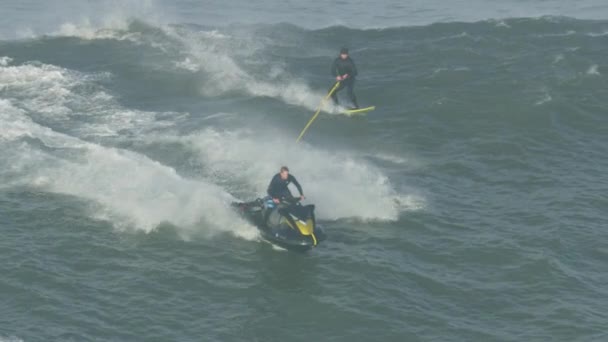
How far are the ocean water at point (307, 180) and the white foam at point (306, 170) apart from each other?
0.10 metres

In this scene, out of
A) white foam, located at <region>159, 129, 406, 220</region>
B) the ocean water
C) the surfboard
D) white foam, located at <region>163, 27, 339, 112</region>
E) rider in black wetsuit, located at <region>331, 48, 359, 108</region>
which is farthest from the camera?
white foam, located at <region>163, 27, 339, 112</region>

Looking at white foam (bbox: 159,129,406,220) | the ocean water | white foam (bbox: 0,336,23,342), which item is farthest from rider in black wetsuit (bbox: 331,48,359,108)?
white foam (bbox: 0,336,23,342)

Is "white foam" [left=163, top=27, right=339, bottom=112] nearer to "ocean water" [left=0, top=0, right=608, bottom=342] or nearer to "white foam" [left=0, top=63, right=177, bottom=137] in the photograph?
"ocean water" [left=0, top=0, right=608, bottom=342]

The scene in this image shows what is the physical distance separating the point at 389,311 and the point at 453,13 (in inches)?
1446

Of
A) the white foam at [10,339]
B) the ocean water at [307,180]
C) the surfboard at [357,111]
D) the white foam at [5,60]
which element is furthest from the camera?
the white foam at [5,60]

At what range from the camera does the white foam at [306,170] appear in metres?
26.3

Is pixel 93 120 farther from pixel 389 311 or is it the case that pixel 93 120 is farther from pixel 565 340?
pixel 565 340

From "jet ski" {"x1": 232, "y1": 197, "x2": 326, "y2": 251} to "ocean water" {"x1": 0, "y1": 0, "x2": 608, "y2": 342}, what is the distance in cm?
54

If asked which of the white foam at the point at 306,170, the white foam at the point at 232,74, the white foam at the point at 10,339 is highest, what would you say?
the white foam at the point at 232,74

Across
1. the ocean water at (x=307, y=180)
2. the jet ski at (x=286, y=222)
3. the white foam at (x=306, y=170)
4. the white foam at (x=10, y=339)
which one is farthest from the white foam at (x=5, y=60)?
the white foam at (x=10, y=339)

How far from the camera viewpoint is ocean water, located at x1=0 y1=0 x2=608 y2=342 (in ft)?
66.5

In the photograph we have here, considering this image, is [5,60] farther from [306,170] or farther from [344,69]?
[306,170]

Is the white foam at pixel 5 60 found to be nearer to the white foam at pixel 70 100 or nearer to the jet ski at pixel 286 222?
the white foam at pixel 70 100

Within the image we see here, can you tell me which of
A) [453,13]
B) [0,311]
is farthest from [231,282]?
[453,13]
